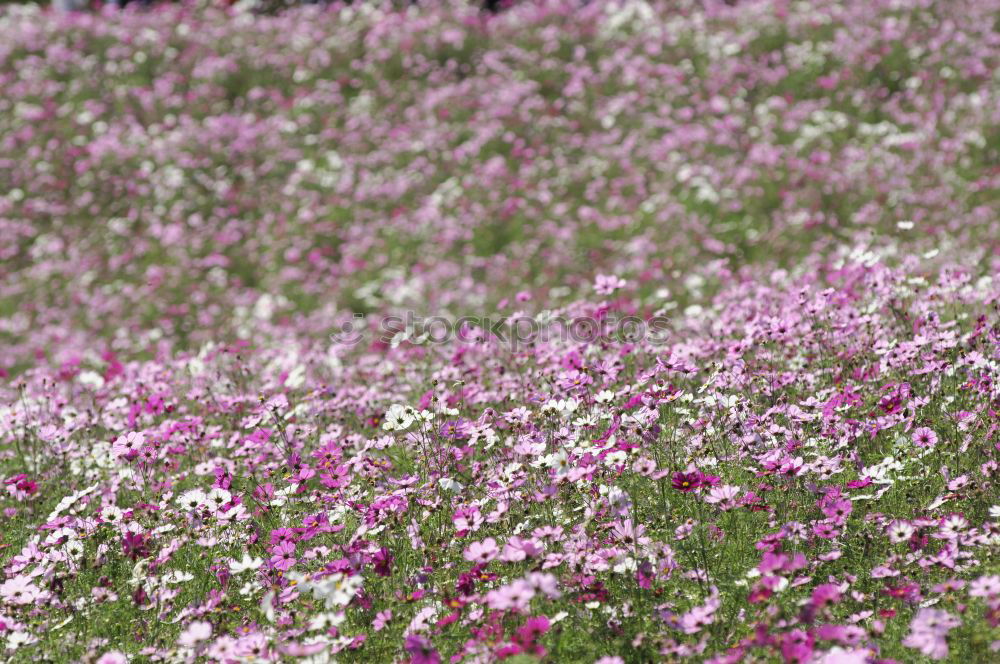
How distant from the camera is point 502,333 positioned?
5.86 metres

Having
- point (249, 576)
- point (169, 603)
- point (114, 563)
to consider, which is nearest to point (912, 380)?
point (249, 576)

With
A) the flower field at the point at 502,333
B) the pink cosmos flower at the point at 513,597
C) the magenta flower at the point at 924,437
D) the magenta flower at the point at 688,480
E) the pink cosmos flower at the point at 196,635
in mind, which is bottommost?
the flower field at the point at 502,333

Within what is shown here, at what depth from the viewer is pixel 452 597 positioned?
2.99m

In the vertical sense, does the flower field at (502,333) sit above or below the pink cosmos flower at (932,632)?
below

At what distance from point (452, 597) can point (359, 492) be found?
0.86 m

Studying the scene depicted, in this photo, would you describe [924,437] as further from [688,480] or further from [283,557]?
[283,557]

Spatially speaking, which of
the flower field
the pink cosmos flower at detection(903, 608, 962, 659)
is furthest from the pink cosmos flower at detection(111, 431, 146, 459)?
the pink cosmos flower at detection(903, 608, 962, 659)

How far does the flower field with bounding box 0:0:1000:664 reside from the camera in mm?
2980

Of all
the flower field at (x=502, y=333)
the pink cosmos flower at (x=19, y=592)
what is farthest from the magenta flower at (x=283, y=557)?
the pink cosmos flower at (x=19, y=592)

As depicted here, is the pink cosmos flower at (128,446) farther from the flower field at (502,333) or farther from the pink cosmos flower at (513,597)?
the pink cosmos flower at (513,597)

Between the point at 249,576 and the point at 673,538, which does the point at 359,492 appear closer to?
the point at 249,576

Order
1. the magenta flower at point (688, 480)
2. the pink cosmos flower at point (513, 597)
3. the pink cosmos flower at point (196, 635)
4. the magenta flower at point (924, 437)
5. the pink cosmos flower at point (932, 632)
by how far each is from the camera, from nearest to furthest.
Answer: the pink cosmos flower at point (932, 632) < the pink cosmos flower at point (513, 597) < the pink cosmos flower at point (196, 635) < the magenta flower at point (688, 480) < the magenta flower at point (924, 437)

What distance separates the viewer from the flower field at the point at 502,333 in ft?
9.78

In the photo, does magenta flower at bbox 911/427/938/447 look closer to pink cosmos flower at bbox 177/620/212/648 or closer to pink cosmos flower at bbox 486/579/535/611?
pink cosmos flower at bbox 486/579/535/611
